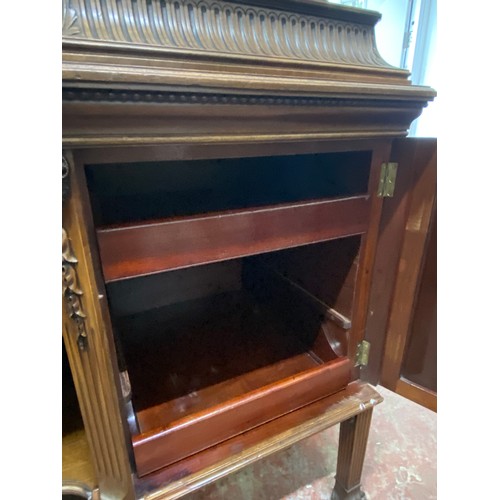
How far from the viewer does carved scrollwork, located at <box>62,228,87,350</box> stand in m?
Answer: 0.42

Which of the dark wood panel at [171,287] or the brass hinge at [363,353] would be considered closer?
the brass hinge at [363,353]

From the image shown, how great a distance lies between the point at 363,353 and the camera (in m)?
0.78

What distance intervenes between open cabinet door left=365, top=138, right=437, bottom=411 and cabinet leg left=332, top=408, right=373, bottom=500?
0.12 metres

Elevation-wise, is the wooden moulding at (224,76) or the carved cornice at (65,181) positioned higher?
the wooden moulding at (224,76)

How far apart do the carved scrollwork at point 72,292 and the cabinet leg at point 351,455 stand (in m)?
0.66

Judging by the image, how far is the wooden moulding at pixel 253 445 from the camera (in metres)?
0.62

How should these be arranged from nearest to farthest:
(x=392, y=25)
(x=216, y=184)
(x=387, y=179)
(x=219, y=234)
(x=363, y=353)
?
(x=219, y=234), (x=387, y=179), (x=363, y=353), (x=216, y=184), (x=392, y=25)

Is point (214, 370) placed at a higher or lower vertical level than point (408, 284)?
lower

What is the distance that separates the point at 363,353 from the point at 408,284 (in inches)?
8.1

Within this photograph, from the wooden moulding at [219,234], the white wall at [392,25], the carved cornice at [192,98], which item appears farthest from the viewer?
the white wall at [392,25]

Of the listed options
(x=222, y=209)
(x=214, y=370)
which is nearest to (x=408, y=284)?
(x=222, y=209)

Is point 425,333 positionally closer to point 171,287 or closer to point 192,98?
point 192,98

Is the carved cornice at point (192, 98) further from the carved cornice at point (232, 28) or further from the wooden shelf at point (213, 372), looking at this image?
the wooden shelf at point (213, 372)

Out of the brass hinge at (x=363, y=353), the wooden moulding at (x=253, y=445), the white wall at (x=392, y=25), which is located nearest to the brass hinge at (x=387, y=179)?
the brass hinge at (x=363, y=353)
